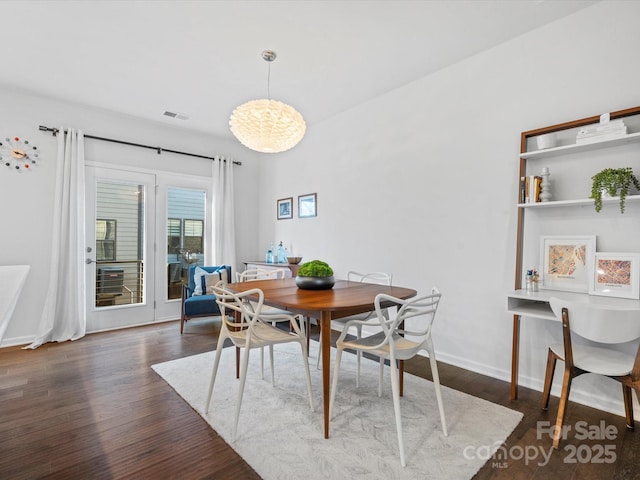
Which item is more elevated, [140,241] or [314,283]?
[140,241]

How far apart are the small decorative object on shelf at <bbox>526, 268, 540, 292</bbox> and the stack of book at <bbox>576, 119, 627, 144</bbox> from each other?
95 centimetres

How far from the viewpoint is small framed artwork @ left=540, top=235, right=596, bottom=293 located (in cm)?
222

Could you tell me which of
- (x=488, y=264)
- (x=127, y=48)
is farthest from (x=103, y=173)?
(x=488, y=264)

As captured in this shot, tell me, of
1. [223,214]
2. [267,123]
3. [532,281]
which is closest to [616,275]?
[532,281]

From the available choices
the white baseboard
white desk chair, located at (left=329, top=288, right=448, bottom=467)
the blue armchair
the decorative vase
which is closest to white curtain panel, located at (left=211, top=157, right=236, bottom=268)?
the blue armchair

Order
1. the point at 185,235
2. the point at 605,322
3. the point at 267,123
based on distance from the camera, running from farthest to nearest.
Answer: the point at 185,235 < the point at 267,123 < the point at 605,322

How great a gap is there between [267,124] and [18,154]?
3.05 meters

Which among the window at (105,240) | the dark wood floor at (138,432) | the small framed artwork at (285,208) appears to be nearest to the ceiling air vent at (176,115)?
the window at (105,240)

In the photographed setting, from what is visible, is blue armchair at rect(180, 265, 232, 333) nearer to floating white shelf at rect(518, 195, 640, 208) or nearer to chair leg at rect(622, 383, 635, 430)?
floating white shelf at rect(518, 195, 640, 208)

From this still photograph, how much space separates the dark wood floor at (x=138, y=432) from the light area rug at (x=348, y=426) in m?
0.08

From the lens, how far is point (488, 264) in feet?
8.96

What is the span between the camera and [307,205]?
14.9ft

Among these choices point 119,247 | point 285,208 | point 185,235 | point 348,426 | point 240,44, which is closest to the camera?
point 348,426

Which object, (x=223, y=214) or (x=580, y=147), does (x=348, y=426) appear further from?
(x=223, y=214)
